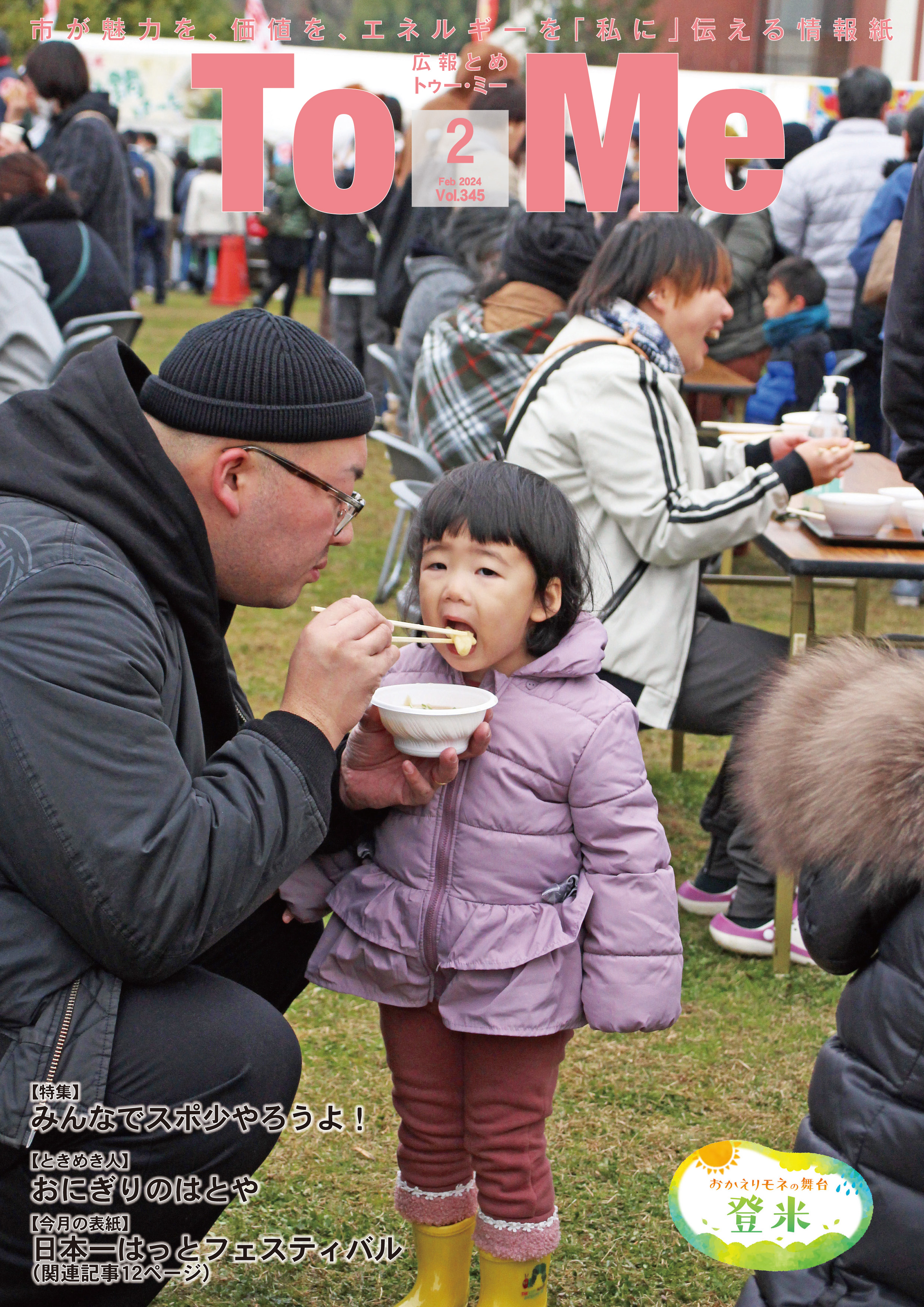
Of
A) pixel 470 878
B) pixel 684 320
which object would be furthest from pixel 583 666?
pixel 684 320

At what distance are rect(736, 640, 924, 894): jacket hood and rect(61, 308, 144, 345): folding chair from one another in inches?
153

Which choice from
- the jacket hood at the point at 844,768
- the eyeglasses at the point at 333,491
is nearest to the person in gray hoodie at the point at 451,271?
the eyeglasses at the point at 333,491

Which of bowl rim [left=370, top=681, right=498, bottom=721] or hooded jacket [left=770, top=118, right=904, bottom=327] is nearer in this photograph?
bowl rim [left=370, top=681, right=498, bottom=721]

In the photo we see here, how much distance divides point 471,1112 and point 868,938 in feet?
2.13

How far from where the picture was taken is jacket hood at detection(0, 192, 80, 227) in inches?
197

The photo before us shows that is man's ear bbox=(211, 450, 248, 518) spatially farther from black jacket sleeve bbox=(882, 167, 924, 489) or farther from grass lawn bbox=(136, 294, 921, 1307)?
grass lawn bbox=(136, 294, 921, 1307)

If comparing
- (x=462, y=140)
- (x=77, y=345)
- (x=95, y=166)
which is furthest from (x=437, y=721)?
(x=95, y=166)

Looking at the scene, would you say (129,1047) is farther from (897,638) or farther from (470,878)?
(897,638)

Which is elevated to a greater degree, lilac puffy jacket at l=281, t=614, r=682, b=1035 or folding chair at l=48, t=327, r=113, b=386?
folding chair at l=48, t=327, r=113, b=386

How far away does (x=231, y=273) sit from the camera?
57.2 ft

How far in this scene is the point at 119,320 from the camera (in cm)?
528

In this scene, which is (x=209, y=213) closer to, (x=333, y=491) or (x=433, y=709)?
(x=333, y=491)

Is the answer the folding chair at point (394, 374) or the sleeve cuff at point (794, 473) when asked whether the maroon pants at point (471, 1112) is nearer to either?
the sleeve cuff at point (794, 473)

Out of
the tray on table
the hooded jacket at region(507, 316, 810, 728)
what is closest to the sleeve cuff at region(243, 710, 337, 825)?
the hooded jacket at region(507, 316, 810, 728)
